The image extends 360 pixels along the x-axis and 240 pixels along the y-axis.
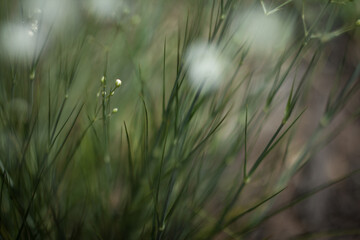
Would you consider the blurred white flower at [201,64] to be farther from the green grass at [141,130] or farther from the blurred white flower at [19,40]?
the blurred white flower at [19,40]

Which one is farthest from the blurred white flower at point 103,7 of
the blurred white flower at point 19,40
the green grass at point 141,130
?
the blurred white flower at point 19,40

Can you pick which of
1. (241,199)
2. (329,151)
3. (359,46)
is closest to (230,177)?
(241,199)

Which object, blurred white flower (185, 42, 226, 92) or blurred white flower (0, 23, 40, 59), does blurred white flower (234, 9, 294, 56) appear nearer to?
blurred white flower (185, 42, 226, 92)

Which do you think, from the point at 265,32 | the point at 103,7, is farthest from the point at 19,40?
the point at 265,32

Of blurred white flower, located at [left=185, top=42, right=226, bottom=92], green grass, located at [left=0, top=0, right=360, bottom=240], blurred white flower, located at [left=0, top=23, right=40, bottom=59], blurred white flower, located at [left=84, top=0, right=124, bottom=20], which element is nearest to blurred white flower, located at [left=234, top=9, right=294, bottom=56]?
green grass, located at [left=0, top=0, right=360, bottom=240]

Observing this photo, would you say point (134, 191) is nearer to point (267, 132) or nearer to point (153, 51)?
point (153, 51)

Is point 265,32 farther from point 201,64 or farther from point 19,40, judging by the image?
point 19,40
